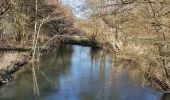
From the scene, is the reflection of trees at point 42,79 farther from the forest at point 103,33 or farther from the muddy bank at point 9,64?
the muddy bank at point 9,64

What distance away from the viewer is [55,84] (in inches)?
835

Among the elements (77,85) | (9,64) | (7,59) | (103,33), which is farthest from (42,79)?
(103,33)

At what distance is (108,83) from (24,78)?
5.83m

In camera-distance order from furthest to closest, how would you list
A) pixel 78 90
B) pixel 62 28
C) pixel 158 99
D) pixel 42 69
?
pixel 62 28
pixel 42 69
pixel 78 90
pixel 158 99

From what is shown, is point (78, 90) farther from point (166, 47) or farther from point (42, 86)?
point (166, 47)

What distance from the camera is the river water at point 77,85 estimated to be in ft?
59.3

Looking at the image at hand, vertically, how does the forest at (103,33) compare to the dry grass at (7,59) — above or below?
above

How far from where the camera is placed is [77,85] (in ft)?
67.6

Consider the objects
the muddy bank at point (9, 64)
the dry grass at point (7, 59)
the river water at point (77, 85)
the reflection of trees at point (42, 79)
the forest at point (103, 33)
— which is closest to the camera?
the forest at point (103, 33)

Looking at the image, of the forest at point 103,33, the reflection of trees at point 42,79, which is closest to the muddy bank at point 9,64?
the forest at point 103,33

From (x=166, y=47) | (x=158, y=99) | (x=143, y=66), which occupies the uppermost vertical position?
(x=166, y=47)

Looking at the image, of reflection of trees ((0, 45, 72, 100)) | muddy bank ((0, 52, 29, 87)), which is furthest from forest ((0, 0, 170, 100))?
reflection of trees ((0, 45, 72, 100))

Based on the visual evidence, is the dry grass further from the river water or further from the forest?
the river water

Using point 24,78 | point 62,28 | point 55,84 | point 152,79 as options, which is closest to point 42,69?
point 24,78
